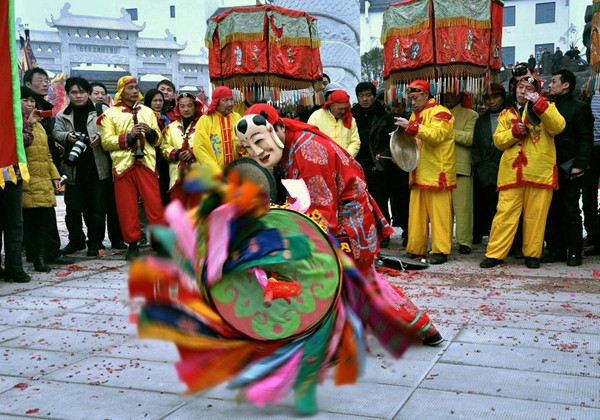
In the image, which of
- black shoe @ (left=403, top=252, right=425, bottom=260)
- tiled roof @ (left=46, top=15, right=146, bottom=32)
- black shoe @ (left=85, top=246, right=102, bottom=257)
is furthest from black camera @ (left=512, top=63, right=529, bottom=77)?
tiled roof @ (left=46, top=15, right=146, bottom=32)

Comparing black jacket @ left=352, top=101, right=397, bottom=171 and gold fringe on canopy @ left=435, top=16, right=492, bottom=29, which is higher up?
gold fringe on canopy @ left=435, top=16, right=492, bottom=29

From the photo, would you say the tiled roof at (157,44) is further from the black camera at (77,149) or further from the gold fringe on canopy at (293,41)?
the black camera at (77,149)

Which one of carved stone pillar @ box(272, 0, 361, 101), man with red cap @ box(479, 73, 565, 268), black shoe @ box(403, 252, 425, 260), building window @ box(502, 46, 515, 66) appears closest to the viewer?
man with red cap @ box(479, 73, 565, 268)

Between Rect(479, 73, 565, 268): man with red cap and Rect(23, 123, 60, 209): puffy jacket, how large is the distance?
409cm

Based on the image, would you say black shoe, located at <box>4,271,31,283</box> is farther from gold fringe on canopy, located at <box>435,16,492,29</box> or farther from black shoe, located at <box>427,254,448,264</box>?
gold fringe on canopy, located at <box>435,16,492,29</box>

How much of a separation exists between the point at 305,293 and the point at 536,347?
1.65m

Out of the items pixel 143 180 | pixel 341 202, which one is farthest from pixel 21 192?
pixel 341 202

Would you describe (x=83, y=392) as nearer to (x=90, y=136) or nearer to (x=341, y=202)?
(x=341, y=202)

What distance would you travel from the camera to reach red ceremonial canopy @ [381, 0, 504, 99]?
663 cm

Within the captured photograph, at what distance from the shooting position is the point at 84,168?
23.5ft

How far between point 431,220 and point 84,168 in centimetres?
358

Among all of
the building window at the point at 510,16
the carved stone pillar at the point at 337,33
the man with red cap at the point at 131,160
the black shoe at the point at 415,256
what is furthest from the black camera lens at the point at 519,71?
the building window at the point at 510,16

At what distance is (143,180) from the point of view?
7008 mm

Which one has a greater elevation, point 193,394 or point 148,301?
point 148,301
